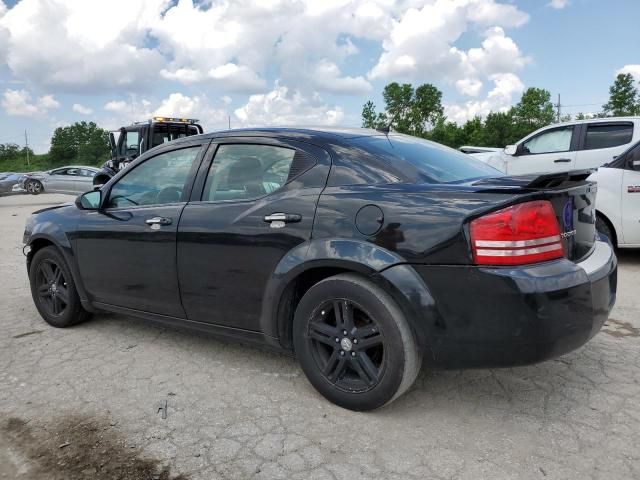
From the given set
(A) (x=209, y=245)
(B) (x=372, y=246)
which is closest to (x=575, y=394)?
(B) (x=372, y=246)

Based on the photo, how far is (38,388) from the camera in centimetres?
329

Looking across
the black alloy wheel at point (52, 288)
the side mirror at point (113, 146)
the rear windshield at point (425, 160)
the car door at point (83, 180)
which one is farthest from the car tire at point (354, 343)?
the car door at point (83, 180)

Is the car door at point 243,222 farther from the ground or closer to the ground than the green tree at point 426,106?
closer to the ground

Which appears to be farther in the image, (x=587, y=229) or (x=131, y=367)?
(x=131, y=367)

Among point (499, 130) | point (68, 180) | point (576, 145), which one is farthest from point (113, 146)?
point (499, 130)

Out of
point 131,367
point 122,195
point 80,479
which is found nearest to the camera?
point 80,479

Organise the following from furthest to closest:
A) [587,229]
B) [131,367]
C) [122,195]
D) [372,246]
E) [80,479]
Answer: [122,195] < [131,367] < [587,229] < [372,246] < [80,479]

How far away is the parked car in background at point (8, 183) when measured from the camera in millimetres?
19609

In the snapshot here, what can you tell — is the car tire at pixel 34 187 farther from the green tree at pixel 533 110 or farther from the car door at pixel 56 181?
the green tree at pixel 533 110

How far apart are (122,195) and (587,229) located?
3068mm

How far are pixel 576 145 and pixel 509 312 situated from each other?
697 centimetres

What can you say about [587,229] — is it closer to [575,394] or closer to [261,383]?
[575,394]

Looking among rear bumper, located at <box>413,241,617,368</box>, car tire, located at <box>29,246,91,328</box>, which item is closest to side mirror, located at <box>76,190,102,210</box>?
car tire, located at <box>29,246,91,328</box>

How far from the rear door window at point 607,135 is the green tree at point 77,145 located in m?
78.1
